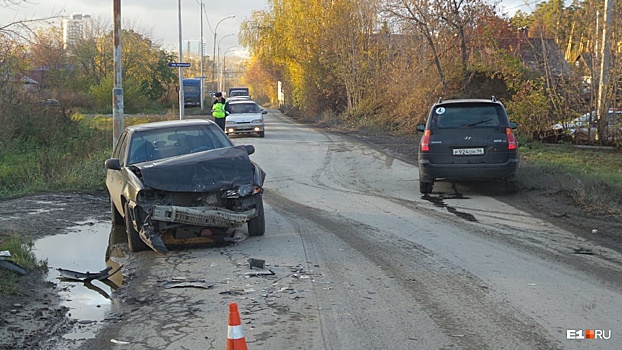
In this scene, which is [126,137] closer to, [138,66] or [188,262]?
[188,262]

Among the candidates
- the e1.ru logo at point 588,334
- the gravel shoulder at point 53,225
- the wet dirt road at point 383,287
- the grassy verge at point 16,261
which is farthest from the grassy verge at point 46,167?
the e1.ru logo at point 588,334

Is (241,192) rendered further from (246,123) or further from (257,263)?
(246,123)

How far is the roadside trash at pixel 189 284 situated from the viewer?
280 inches

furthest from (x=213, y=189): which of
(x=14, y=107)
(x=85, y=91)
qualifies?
(x=85, y=91)

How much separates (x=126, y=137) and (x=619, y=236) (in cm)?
704

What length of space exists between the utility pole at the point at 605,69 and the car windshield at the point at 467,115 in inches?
333

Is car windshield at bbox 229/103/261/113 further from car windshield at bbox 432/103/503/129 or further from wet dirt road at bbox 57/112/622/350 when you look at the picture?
wet dirt road at bbox 57/112/622/350

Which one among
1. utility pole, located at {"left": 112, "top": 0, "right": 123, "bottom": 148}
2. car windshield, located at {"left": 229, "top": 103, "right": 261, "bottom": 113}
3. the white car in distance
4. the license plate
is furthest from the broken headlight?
car windshield, located at {"left": 229, "top": 103, "right": 261, "bottom": 113}

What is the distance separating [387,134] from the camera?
30562mm

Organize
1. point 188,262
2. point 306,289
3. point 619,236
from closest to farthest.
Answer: point 306,289 < point 188,262 < point 619,236

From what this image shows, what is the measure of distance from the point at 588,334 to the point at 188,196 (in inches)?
195

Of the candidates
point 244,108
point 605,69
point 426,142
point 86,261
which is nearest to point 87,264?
point 86,261

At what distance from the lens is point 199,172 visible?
8.73 m

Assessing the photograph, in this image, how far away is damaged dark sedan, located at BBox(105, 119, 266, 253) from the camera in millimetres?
8484
